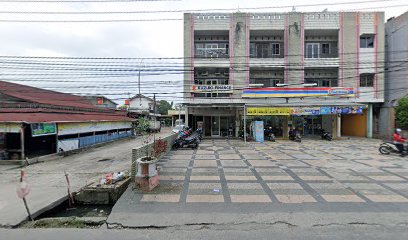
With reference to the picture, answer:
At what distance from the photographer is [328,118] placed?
23266 millimetres

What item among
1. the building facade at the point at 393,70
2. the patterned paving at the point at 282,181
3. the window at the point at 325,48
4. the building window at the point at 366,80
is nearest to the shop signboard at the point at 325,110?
the building window at the point at 366,80

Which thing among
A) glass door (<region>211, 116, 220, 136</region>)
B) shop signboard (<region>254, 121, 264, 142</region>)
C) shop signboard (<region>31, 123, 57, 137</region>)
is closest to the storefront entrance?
glass door (<region>211, 116, 220, 136</region>)

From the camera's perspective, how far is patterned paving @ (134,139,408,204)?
6031 millimetres

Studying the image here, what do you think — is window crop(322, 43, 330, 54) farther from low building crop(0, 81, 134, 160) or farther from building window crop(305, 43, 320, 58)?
low building crop(0, 81, 134, 160)

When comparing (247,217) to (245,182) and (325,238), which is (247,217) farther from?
(245,182)

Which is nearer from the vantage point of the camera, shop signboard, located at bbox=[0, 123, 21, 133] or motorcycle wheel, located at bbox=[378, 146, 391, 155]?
shop signboard, located at bbox=[0, 123, 21, 133]

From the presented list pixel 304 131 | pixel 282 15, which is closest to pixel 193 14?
pixel 282 15

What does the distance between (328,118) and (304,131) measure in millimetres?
2750

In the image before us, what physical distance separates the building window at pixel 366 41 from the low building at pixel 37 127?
27.3 m

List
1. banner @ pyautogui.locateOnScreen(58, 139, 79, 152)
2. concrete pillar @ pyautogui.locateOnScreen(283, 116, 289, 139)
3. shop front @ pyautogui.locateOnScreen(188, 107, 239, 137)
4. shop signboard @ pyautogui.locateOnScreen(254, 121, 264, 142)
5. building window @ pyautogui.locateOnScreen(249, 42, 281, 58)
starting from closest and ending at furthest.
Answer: banner @ pyautogui.locateOnScreen(58, 139, 79, 152) < shop signboard @ pyautogui.locateOnScreen(254, 121, 264, 142) < concrete pillar @ pyautogui.locateOnScreen(283, 116, 289, 139) < shop front @ pyautogui.locateOnScreen(188, 107, 239, 137) < building window @ pyautogui.locateOnScreen(249, 42, 281, 58)

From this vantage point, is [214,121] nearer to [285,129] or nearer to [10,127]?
[285,129]

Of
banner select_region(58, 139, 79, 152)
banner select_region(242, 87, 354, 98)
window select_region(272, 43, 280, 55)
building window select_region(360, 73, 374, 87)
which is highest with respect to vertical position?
window select_region(272, 43, 280, 55)

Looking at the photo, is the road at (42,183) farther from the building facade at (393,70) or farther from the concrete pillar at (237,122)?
the building facade at (393,70)

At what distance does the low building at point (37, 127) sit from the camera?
1238 centimetres
